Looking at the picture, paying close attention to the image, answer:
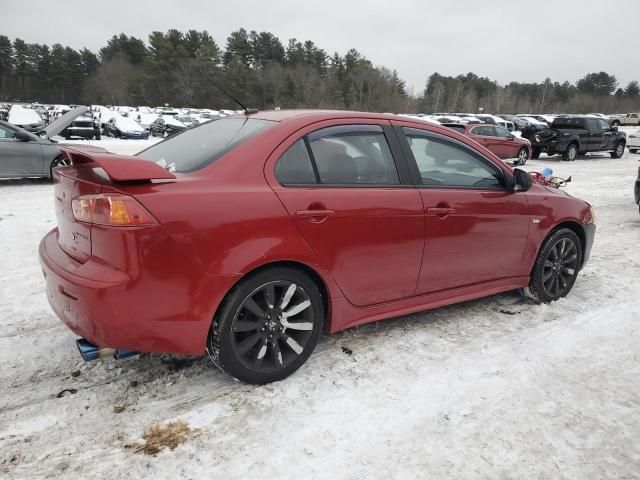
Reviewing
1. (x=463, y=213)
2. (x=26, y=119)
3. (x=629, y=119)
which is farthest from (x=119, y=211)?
(x=629, y=119)

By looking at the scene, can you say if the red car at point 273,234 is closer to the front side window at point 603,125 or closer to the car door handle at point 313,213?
the car door handle at point 313,213

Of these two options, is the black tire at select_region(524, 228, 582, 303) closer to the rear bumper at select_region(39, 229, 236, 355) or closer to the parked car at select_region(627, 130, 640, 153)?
the rear bumper at select_region(39, 229, 236, 355)

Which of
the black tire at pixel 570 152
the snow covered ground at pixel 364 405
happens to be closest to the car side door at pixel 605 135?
the black tire at pixel 570 152

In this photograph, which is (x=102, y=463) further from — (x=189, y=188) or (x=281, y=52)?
(x=281, y=52)

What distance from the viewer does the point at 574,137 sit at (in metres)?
18.6

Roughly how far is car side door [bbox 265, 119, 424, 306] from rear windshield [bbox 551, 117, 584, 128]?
61.5ft

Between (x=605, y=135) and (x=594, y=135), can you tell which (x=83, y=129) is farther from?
(x=605, y=135)

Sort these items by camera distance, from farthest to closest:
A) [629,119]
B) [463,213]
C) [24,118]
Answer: [629,119]
[24,118]
[463,213]

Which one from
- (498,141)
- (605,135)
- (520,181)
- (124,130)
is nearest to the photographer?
(520,181)

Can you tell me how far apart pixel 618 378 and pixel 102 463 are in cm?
307

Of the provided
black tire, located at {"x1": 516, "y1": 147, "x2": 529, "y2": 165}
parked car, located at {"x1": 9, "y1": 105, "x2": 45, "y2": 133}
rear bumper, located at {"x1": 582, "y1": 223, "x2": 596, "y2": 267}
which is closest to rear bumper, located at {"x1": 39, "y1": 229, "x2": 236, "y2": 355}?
rear bumper, located at {"x1": 582, "y1": 223, "x2": 596, "y2": 267}

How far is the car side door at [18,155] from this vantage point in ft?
31.2

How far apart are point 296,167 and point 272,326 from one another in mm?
952

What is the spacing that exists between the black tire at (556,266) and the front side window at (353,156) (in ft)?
5.87
